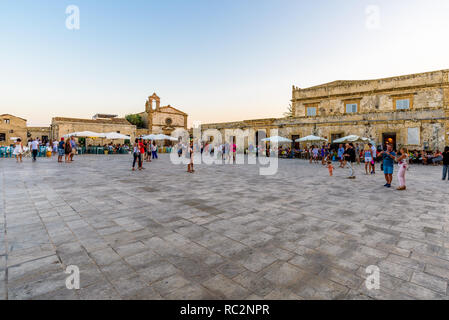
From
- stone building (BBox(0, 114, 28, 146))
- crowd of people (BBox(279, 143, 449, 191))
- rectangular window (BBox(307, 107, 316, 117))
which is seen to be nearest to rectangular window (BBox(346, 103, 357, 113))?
rectangular window (BBox(307, 107, 316, 117))

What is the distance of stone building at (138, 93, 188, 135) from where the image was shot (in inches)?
1656

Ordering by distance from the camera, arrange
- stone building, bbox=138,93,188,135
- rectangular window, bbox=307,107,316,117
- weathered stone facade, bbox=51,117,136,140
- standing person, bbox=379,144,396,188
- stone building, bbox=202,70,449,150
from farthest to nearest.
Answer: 1. stone building, bbox=138,93,188,135
2. weathered stone facade, bbox=51,117,136,140
3. rectangular window, bbox=307,107,316,117
4. stone building, bbox=202,70,449,150
5. standing person, bbox=379,144,396,188

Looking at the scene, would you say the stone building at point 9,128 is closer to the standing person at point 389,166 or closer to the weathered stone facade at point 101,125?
the weathered stone facade at point 101,125

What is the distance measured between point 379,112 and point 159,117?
35.0 m

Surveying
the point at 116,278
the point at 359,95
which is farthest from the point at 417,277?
the point at 359,95

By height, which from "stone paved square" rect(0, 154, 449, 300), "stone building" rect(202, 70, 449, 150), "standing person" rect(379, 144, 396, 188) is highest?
"stone building" rect(202, 70, 449, 150)

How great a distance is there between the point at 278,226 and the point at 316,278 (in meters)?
1.35

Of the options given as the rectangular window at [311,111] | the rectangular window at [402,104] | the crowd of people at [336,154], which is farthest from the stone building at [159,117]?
the rectangular window at [402,104]

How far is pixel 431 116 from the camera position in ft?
54.4

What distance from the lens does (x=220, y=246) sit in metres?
2.77

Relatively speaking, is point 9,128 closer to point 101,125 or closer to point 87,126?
point 87,126

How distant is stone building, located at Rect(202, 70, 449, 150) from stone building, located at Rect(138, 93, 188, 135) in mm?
18884

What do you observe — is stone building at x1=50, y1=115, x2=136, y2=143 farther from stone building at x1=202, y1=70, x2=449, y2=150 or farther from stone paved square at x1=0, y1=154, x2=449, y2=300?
stone paved square at x1=0, y1=154, x2=449, y2=300

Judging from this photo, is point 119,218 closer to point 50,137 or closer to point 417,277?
point 417,277
